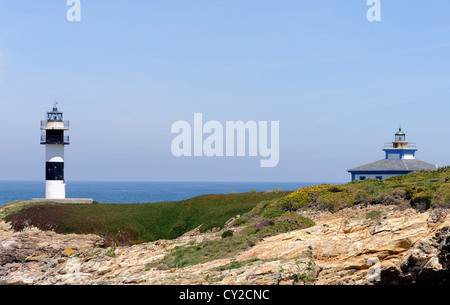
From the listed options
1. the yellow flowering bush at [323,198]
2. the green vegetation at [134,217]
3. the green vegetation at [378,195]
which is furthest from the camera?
the green vegetation at [134,217]

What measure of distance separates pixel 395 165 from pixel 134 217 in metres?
38.2

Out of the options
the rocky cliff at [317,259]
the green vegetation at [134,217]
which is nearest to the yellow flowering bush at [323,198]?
the rocky cliff at [317,259]

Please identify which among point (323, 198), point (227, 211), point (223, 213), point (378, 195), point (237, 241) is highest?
point (378, 195)

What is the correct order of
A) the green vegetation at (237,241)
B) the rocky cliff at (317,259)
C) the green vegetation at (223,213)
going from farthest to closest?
the green vegetation at (223,213)
the green vegetation at (237,241)
the rocky cliff at (317,259)

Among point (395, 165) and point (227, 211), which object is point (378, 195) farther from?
point (395, 165)

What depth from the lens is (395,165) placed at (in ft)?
240

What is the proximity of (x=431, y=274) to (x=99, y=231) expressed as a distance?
3402 centimetres

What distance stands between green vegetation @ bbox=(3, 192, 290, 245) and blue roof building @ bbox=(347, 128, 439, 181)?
21120mm

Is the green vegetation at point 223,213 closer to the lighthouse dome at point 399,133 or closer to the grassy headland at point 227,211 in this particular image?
the grassy headland at point 227,211

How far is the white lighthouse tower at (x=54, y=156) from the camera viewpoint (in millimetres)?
62938

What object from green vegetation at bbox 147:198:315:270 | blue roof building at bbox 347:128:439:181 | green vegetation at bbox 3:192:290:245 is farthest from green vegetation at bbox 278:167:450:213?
blue roof building at bbox 347:128:439:181

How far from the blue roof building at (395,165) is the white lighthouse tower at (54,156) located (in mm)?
39203

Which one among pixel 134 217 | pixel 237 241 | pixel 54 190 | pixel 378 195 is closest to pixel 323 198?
pixel 378 195
